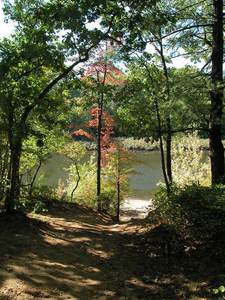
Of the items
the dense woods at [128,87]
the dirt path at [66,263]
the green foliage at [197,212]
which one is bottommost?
the dirt path at [66,263]

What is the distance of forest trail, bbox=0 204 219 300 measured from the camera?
2672 mm

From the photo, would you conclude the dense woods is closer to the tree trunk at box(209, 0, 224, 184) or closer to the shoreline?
the tree trunk at box(209, 0, 224, 184)

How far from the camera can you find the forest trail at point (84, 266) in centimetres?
267

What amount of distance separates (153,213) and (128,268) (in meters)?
1.62

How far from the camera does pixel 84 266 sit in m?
3.50

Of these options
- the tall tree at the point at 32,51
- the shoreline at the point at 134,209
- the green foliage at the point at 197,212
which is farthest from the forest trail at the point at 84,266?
the shoreline at the point at 134,209

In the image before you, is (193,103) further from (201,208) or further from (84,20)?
(84,20)

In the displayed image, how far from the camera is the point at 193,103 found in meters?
5.16

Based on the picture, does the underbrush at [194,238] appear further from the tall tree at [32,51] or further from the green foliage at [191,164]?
the green foliage at [191,164]

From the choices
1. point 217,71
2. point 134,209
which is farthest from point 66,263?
point 134,209

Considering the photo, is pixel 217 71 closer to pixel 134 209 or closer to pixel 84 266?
pixel 84 266

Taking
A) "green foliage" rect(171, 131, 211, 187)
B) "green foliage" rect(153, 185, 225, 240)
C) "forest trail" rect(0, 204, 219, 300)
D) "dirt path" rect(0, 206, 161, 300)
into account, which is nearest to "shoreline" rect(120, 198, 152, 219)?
"green foliage" rect(171, 131, 211, 187)

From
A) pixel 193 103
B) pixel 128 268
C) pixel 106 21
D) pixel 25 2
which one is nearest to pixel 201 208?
pixel 128 268

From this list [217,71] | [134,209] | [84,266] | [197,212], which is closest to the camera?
[84,266]
